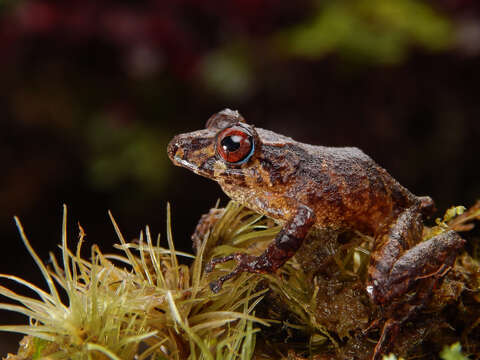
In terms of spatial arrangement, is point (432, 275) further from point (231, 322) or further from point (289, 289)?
point (231, 322)

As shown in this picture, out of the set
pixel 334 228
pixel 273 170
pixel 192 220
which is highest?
pixel 273 170

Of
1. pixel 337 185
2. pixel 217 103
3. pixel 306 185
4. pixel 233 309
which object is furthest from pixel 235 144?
pixel 217 103

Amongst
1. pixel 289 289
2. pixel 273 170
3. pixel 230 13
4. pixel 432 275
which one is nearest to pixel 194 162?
pixel 273 170

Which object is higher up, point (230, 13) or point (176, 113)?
point (230, 13)

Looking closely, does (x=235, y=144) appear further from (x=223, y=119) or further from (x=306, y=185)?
(x=306, y=185)

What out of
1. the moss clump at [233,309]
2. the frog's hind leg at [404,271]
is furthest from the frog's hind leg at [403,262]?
the moss clump at [233,309]

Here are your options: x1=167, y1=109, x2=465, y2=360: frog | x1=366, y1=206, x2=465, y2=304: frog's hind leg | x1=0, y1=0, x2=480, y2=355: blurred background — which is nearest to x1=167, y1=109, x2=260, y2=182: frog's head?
x1=167, y1=109, x2=465, y2=360: frog

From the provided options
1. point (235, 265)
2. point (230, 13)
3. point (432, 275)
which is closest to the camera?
point (432, 275)

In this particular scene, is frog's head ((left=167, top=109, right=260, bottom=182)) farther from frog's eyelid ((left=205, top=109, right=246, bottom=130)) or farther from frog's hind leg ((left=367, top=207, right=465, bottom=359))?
frog's hind leg ((left=367, top=207, right=465, bottom=359))
